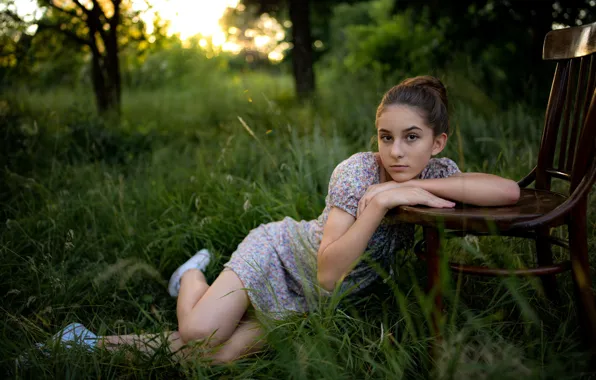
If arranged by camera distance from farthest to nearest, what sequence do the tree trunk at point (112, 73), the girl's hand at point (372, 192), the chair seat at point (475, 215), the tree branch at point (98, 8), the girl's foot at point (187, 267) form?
the tree trunk at point (112, 73), the tree branch at point (98, 8), the girl's foot at point (187, 267), the girl's hand at point (372, 192), the chair seat at point (475, 215)

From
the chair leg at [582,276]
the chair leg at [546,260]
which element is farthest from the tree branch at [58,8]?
the chair leg at [582,276]

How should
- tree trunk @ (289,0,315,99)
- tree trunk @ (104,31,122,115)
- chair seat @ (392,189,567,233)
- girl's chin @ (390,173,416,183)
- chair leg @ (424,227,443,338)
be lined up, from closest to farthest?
chair seat @ (392,189,567,233) → chair leg @ (424,227,443,338) → girl's chin @ (390,173,416,183) → tree trunk @ (104,31,122,115) → tree trunk @ (289,0,315,99)

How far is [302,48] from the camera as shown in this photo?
5879 millimetres

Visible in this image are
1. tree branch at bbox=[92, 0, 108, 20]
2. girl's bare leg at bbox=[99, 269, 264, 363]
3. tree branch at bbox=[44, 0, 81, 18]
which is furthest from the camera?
tree branch at bbox=[92, 0, 108, 20]

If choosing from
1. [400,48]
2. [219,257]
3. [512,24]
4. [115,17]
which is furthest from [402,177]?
[400,48]

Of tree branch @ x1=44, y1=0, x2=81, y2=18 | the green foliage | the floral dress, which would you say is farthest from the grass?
the green foliage

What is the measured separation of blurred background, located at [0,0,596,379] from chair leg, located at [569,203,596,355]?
0.10 m

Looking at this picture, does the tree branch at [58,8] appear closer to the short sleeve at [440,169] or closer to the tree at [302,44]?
the tree at [302,44]

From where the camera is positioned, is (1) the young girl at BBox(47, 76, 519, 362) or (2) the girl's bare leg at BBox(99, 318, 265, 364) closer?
(1) the young girl at BBox(47, 76, 519, 362)

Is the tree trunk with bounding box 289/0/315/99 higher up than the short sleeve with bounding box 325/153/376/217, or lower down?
higher up

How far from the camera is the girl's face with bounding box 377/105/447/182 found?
1.82 meters

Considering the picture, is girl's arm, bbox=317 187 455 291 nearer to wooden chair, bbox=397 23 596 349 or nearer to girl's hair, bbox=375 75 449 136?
wooden chair, bbox=397 23 596 349

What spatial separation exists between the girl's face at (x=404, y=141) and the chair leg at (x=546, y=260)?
25.8 inches

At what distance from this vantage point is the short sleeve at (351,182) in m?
Result: 1.87
